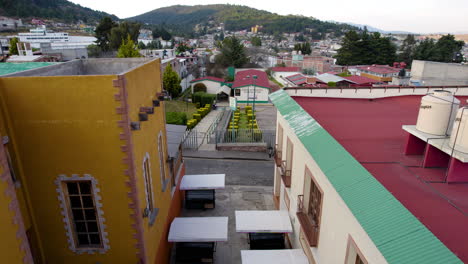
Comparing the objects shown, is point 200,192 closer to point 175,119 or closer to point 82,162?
point 82,162

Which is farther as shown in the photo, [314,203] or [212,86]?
[212,86]

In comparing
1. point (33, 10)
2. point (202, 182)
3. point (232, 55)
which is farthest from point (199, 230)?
point (33, 10)

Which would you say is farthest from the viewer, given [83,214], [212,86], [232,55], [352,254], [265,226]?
[232,55]

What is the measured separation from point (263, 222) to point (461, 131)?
724 centimetres

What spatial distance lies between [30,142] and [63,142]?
812 mm

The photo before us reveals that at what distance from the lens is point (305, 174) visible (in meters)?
9.06

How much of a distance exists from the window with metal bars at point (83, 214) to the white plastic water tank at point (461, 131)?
29.1ft

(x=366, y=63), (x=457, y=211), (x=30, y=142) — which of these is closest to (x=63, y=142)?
(x=30, y=142)

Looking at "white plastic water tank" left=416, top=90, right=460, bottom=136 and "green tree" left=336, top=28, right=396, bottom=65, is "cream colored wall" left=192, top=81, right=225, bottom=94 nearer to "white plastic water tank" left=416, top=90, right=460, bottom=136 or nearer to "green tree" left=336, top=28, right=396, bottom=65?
"white plastic water tank" left=416, top=90, right=460, bottom=136

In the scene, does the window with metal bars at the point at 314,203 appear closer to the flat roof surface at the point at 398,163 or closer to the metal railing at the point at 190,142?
the flat roof surface at the point at 398,163

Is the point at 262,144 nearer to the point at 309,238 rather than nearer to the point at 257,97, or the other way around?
the point at 309,238

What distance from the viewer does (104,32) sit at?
67.3 metres

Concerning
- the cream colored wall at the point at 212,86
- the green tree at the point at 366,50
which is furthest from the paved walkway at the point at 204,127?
the green tree at the point at 366,50

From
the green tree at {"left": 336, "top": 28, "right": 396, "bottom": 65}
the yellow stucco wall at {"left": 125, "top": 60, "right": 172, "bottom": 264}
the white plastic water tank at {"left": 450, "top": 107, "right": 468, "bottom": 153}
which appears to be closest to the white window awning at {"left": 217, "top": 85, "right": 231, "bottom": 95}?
the yellow stucco wall at {"left": 125, "top": 60, "right": 172, "bottom": 264}
